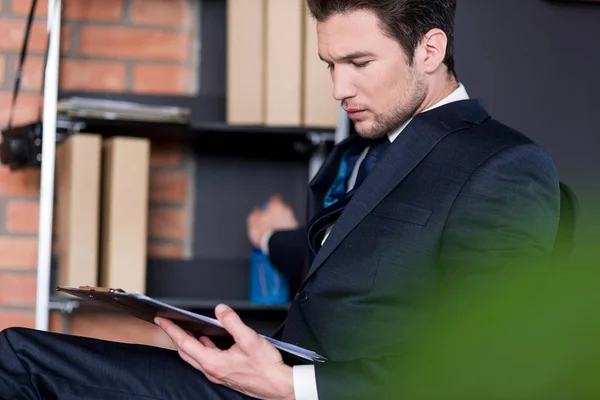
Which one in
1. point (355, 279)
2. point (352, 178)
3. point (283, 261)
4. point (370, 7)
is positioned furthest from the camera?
point (283, 261)

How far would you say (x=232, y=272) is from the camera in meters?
2.50

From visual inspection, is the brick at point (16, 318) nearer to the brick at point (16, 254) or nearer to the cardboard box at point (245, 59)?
the brick at point (16, 254)

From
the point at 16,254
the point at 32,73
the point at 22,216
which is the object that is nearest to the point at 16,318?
the point at 16,254

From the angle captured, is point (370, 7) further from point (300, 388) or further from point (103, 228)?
point (103, 228)

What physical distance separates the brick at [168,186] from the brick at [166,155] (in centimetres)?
3

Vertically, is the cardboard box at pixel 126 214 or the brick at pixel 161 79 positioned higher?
the brick at pixel 161 79

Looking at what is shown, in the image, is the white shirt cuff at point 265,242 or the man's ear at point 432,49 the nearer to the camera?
the man's ear at point 432,49

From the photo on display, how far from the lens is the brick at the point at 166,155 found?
8.22 ft

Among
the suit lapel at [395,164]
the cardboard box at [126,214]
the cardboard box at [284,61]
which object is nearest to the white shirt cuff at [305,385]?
the suit lapel at [395,164]

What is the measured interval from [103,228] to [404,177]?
113 centimetres

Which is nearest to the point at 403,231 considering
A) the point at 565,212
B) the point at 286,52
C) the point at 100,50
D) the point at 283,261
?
the point at 565,212

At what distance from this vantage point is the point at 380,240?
1345 millimetres

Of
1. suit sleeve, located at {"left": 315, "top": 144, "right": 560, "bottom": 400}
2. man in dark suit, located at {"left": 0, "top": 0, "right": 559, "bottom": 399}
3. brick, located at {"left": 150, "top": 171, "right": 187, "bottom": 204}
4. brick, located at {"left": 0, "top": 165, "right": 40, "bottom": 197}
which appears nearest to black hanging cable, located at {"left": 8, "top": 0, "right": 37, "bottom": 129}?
brick, located at {"left": 0, "top": 165, "right": 40, "bottom": 197}

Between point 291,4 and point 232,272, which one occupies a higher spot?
point 291,4
